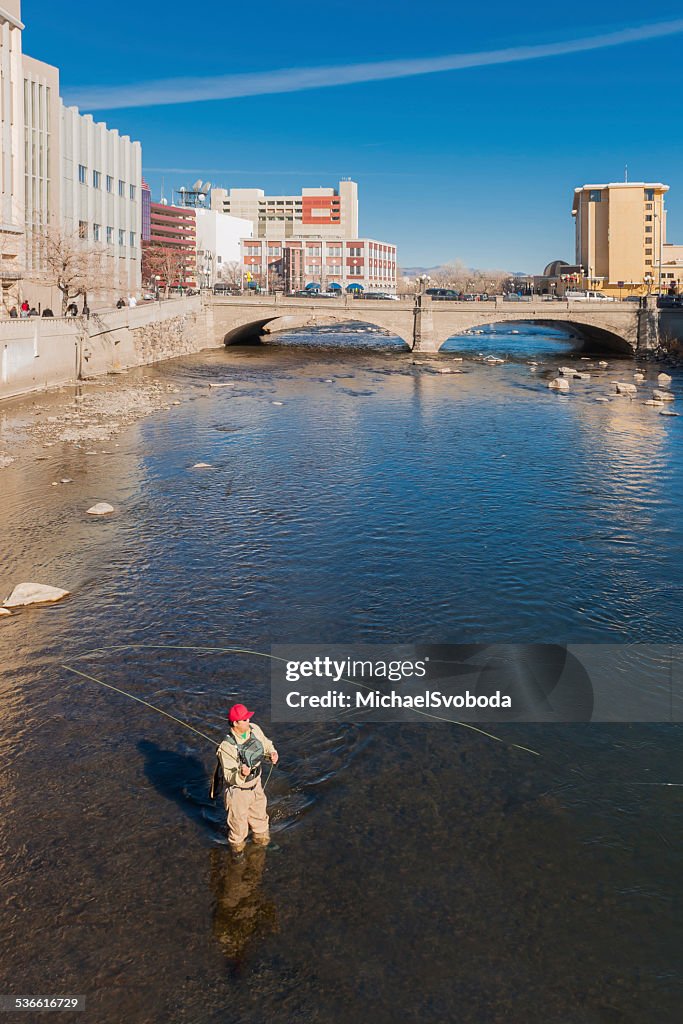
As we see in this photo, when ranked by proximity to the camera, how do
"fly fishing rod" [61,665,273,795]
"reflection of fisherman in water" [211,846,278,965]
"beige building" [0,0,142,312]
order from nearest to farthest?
1. "reflection of fisherman in water" [211,846,278,965]
2. "fly fishing rod" [61,665,273,795]
3. "beige building" [0,0,142,312]

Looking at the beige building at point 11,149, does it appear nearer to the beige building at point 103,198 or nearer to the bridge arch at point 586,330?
the beige building at point 103,198

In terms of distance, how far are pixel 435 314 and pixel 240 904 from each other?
3644 inches

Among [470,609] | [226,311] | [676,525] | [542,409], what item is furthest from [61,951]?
[226,311]

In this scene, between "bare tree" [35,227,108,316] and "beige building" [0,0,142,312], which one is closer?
"bare tree" [35,227,108,316]

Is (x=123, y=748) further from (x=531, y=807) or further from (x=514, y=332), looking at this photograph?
(x=514, y=332)

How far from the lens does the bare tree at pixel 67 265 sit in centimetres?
7238

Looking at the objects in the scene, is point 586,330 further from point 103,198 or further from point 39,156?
point 39,156

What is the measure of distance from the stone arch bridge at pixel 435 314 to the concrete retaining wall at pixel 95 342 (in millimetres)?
3668

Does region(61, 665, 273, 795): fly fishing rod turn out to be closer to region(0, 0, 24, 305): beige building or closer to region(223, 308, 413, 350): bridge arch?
region(0, 0, 24, 305): beige building

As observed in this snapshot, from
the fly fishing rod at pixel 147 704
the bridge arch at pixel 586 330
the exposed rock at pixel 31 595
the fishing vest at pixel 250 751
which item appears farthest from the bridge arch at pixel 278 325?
the fishing vest at pixel 250 751

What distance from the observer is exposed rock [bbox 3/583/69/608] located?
22.3 m

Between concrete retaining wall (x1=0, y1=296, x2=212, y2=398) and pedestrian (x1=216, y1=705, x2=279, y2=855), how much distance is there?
45.5 m

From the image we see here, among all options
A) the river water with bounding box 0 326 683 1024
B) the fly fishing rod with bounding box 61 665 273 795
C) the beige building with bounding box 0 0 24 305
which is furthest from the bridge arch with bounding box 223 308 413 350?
the fly fishing rod with bounding box 61 665 273 795

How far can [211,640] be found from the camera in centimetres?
2069
